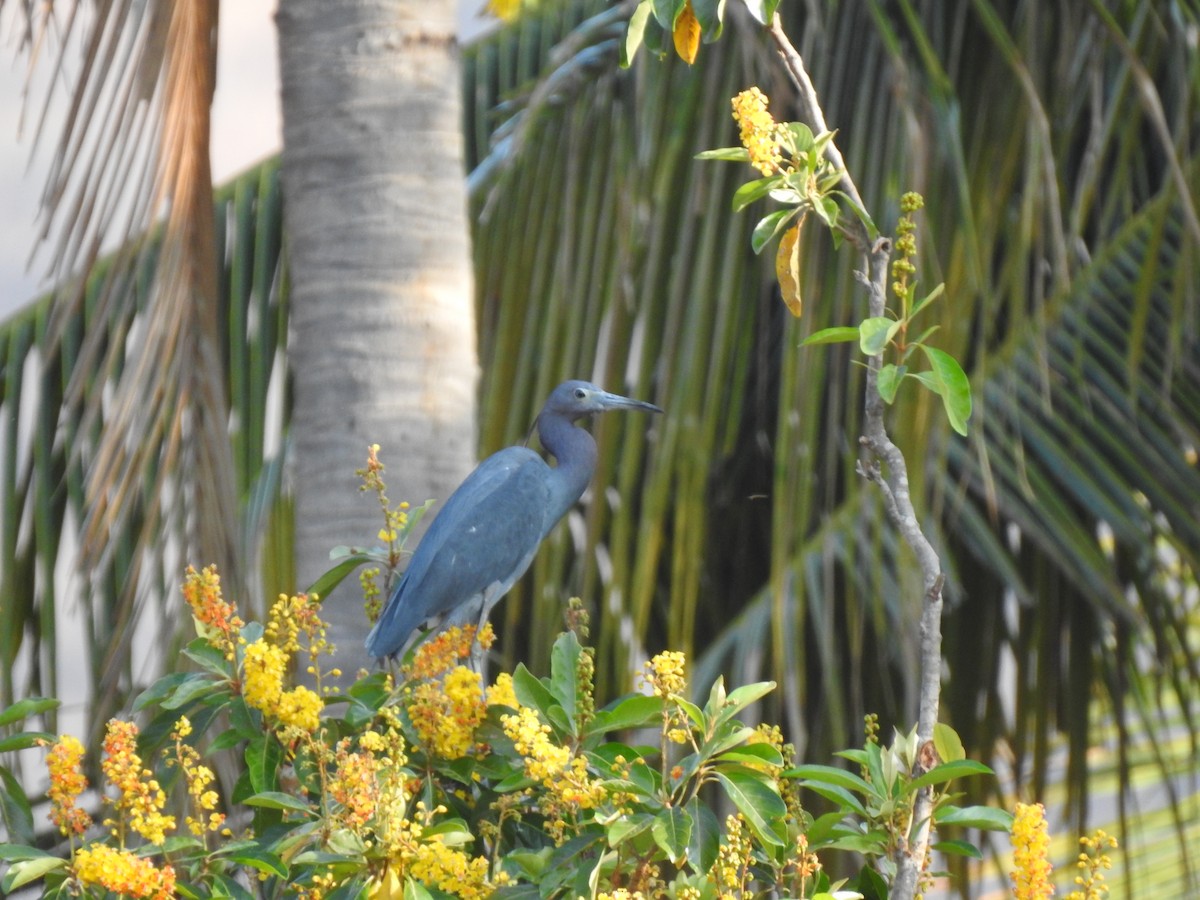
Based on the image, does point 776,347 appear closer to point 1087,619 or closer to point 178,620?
point 1087,619

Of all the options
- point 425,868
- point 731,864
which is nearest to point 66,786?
point 425,868

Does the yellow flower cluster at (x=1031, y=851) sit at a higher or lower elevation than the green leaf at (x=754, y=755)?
lower

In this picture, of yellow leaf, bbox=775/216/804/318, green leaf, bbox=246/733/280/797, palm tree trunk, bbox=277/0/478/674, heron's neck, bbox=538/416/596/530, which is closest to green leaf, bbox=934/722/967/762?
yellow leaf, bbox=775/216/804/318

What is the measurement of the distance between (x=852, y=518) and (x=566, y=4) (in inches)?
72.7

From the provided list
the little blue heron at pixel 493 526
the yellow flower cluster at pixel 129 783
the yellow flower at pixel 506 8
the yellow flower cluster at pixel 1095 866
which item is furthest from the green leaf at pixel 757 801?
the yellow flower at pixel 506 8

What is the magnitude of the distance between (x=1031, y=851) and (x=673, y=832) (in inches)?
10.2

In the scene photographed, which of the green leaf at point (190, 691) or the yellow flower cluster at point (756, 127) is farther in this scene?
the green leaf at point (190, 691)

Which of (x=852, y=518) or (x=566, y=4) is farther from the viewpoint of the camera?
(x=566, y=4)

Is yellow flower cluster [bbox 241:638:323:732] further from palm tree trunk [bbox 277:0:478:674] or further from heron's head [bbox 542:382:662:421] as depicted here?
heron's head [bbox 542:382:662:421]

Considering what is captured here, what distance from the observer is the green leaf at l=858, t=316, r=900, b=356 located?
1141 mm

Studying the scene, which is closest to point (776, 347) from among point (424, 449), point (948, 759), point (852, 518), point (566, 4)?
point (852, 518)

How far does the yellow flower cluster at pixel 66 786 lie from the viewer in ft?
3.85

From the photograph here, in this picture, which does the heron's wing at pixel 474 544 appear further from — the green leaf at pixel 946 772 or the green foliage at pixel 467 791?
the green leaf at pixel 946 772

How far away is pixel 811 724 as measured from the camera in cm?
349
